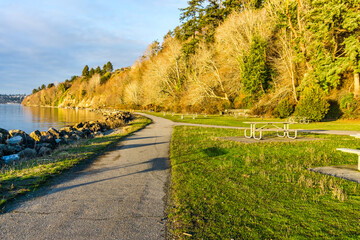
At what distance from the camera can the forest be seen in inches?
920

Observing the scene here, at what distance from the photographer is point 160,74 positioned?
53750 mm

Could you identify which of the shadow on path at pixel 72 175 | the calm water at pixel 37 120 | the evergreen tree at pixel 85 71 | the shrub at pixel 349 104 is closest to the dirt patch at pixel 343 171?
the shadow on path at pixel 72 175

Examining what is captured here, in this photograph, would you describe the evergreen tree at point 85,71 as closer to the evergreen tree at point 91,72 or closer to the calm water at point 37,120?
the evergreen tree at point 91,72

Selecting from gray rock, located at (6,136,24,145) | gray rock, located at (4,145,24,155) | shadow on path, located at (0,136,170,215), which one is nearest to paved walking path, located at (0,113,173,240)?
shadow on path, located at (0,136,170,215)

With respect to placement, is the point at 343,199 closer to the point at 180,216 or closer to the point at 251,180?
the point at 251,180

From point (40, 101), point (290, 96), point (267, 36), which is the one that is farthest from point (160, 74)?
point (40, 101)

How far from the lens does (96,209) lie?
417 cm

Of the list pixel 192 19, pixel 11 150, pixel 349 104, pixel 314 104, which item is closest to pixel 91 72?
pixel 192 19

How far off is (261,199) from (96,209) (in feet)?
10.8

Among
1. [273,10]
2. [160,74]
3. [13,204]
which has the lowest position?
[13,204]

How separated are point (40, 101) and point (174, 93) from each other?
160m

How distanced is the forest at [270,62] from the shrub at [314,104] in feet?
0.30

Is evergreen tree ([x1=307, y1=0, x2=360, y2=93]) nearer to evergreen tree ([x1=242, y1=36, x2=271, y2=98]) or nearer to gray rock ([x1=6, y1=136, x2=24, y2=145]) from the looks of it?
evergreen tree ([x1=242, y1=36, x2=271, y2=98])

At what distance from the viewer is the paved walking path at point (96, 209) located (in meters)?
3.38
